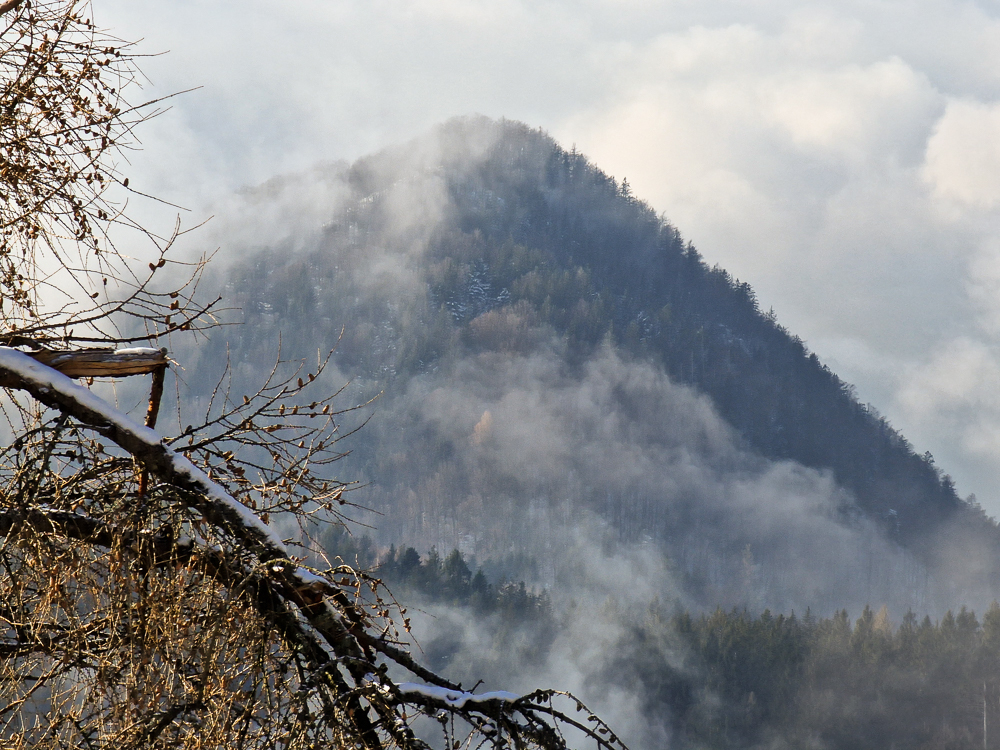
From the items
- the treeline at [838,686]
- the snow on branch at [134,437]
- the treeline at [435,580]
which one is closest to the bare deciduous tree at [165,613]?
the snow on branch at [134,437]

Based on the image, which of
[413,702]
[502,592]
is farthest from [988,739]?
[413,702]

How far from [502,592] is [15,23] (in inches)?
5355

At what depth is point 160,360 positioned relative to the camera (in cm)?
337

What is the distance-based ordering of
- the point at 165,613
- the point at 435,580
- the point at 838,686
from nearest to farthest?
the point at 165,613
the point at 838,686
the point at 435,580

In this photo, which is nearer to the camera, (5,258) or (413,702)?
(413,702)

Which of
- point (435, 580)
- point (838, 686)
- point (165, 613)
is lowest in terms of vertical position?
point (165, 613)

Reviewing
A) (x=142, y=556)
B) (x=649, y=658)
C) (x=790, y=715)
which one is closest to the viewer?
(x=142, y=556)

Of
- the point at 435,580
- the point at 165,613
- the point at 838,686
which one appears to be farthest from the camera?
the point at 435,580

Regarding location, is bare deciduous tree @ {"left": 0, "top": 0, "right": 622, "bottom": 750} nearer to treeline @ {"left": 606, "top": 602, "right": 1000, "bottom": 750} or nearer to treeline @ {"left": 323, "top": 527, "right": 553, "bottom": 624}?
treeline @ {"left": 323, "top": 527, "right": 553, "bottom": 624}

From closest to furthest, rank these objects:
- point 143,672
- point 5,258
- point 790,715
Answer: point 143,672 < point 5,258 < point 790,715

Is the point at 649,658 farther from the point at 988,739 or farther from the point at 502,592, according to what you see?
the point at 988,739

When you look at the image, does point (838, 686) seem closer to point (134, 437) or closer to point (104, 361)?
point (104, 361)

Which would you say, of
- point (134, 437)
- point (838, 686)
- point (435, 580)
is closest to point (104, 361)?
point (134, 437)

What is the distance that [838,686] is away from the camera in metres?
118
